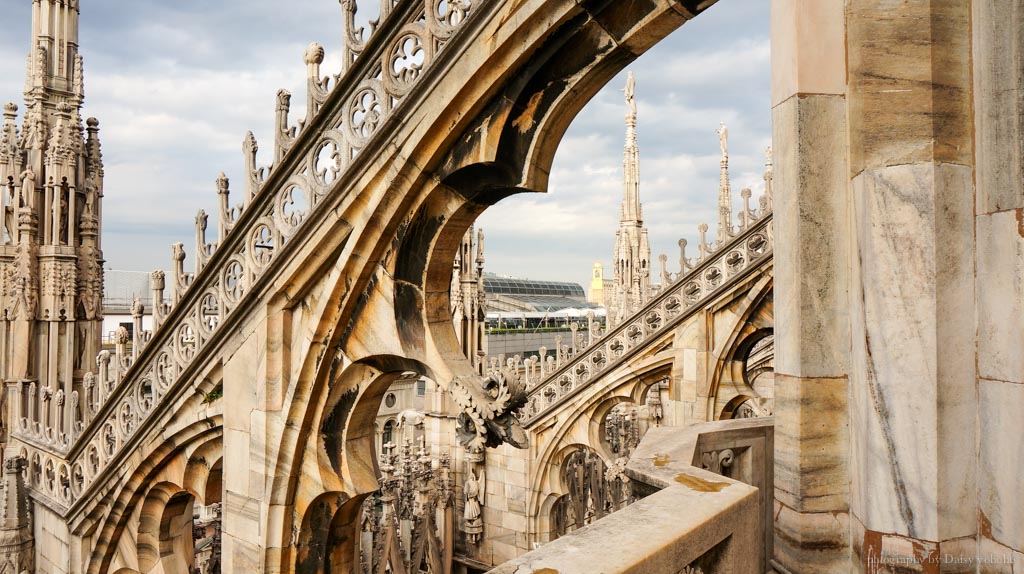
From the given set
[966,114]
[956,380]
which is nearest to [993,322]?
[956,380]

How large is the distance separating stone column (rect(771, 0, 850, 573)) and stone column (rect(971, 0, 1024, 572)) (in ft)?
1.32

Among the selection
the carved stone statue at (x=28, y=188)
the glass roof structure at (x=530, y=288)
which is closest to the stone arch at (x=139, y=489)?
the carved stone statue at (x=28, y=188)

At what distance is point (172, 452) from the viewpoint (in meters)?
5.63

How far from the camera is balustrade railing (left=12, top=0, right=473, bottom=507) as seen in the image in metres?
4.12

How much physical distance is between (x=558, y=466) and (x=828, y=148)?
1067 centimetres

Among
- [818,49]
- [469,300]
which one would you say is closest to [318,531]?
[818,49]


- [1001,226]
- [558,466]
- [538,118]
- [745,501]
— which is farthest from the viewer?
[558,466]

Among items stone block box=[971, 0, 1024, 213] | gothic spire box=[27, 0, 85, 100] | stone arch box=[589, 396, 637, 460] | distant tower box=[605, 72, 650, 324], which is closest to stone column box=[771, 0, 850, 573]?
stone block box=[971, 0, 1024, 213]

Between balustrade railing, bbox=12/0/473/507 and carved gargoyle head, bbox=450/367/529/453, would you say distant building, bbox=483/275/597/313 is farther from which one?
carved gargoyle head, bbox=450/367/529/453

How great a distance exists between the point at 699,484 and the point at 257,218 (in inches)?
153

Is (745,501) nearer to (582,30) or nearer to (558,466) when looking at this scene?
(582,30)

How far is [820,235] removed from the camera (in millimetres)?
2275

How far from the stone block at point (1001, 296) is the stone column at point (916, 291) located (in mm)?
50

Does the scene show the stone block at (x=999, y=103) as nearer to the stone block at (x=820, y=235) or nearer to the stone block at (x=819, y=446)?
the stone block at (x=820, y=235)
